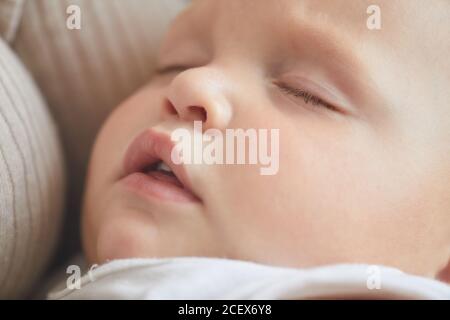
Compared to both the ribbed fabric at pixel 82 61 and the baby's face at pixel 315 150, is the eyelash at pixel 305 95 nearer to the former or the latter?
the baby's face at pixel 315 150

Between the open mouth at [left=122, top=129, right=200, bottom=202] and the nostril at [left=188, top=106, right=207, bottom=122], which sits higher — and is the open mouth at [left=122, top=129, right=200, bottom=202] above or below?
below

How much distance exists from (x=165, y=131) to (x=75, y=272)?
273 mm

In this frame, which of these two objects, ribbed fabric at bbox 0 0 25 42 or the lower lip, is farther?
ribbed fabric at bbox 0 0 25 42

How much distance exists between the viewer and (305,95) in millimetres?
704

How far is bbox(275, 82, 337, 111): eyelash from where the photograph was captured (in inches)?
27.4

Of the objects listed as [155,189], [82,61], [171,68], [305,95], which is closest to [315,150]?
[305,95]

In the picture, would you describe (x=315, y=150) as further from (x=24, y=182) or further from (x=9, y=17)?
(x=9, y=17)

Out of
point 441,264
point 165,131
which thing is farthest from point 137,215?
point 441,264

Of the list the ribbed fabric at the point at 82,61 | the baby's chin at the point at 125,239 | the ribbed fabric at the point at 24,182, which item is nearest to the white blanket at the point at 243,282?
the baby's chin at the point at 125,239

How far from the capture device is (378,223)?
0.67 metres

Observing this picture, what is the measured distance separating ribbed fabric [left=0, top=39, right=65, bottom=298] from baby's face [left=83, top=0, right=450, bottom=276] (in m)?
0.10

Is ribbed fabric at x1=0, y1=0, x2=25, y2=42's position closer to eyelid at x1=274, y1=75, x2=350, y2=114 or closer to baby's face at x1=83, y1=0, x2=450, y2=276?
baby's face at x1=83, y1=0, x2=450, y2=276

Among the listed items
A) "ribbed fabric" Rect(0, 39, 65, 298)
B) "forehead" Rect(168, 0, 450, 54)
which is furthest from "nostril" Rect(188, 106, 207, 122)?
"ribbed fabric" Rect(0, 39, 65, 298)
